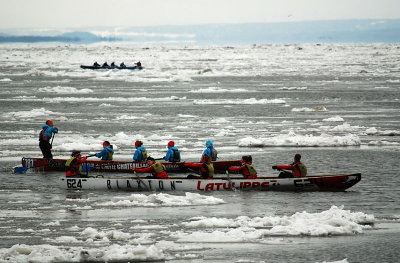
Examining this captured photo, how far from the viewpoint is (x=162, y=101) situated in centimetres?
5134

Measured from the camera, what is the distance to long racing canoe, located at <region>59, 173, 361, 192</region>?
70.1 ft

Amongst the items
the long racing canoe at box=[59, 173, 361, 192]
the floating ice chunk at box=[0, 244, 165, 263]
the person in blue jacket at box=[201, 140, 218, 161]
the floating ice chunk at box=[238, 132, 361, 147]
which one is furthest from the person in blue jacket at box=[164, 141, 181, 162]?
the floating ice chunk at box=[0, 244, 165, 263]

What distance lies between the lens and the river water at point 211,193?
1470 cm

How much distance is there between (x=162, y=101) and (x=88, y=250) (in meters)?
37.5

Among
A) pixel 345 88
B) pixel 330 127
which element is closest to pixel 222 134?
pixel 330 127

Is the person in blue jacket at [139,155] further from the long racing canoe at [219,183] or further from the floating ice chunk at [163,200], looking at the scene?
the floating ice chunk at [163,200]

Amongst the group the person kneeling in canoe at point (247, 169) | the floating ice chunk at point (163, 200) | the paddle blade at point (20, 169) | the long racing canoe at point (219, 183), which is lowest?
the floating ice chunk at point (163, 200)

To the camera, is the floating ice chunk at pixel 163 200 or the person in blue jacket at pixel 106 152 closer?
the floating ice chunk at pixel 163 200

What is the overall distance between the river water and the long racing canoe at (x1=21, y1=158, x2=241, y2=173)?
598 mm

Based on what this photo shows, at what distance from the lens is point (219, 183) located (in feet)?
70.8

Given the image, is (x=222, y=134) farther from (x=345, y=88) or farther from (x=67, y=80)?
(x=67, y=80)

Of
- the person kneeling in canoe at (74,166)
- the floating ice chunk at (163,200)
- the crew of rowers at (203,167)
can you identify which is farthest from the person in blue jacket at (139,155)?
the floating ice chunk at (163,200)

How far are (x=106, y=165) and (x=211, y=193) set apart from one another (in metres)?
5.71

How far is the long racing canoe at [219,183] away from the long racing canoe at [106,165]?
269cm
